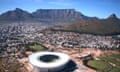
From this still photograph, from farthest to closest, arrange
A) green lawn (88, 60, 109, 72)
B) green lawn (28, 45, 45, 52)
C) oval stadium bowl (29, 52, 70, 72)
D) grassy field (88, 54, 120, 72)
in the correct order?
green lawn (28, 45, 45, 52)
grassy field (88, 54, 120, 72)
green lawn (88, 60, 109, 72)
oval stadium bowl (29, 52, 70, 72)

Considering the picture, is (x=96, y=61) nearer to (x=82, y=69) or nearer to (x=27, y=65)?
(x=82, y=69)

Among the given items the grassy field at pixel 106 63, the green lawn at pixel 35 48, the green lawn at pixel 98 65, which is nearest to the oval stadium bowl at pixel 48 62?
the green lawn at pixel 98 65

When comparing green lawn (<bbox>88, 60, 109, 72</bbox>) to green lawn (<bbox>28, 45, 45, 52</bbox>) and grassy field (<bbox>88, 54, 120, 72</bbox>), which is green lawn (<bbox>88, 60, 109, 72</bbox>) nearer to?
grassy field (<bbox>88, 54, 120, 72</bbox>)

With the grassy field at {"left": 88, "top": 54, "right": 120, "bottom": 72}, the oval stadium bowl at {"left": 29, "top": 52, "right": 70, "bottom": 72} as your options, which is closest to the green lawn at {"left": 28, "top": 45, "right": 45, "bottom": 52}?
the oval stadium bowl at {"left": 29, "top": 52, "right": 70, "bottom": 72}

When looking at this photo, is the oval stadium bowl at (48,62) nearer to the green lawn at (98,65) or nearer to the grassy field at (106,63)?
the green lawn at (98,65)

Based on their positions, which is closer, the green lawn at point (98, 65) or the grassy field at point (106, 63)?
the green lawn at point (98, 65)

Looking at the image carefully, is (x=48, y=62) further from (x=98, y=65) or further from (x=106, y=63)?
(x=106, y=63)

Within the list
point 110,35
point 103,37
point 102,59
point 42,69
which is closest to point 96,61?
point 102,59
